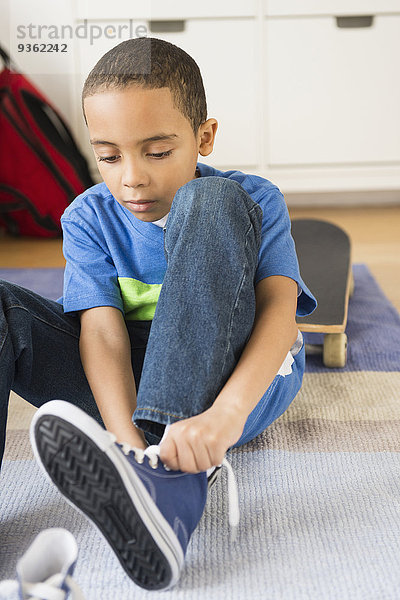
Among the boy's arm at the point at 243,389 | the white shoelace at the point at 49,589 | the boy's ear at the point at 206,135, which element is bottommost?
the white shoelace at the point at 49,589

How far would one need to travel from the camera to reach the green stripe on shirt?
923 mm

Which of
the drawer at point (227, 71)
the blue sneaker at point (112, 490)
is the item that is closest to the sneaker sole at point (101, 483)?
the blue sneaker at point (112, 490)

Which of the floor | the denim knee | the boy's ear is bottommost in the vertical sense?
the floor

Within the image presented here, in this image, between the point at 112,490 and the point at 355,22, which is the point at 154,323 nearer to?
the point at 112,490

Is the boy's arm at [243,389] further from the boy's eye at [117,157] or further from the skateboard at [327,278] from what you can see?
the skateboard at [327,278]

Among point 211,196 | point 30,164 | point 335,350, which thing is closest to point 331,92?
point 30,164

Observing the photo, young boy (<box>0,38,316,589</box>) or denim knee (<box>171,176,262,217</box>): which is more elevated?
denim knee (<box>171,176,262,217</box>)

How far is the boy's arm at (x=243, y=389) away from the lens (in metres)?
0.65

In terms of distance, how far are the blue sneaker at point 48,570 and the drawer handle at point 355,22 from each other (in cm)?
242

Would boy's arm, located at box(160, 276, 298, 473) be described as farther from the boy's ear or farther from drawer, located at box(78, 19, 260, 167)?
drawer, located at box(78, 19, 260, 167)

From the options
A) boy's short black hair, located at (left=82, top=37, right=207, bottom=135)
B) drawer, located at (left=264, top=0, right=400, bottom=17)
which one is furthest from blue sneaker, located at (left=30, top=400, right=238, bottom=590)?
drawer, located at (left=264, top=0, right=400, bottom=17)

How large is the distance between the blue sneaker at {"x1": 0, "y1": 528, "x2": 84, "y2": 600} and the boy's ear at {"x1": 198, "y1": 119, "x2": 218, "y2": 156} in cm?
54

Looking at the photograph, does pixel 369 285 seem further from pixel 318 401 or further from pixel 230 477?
pixel 230 477

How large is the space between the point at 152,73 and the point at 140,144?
9 centimetres
